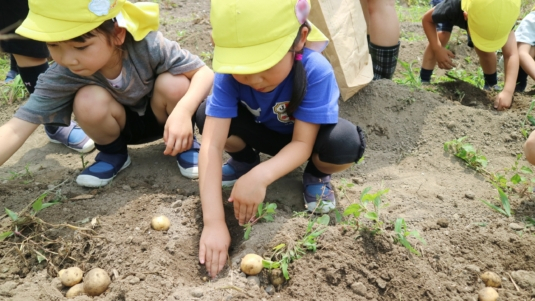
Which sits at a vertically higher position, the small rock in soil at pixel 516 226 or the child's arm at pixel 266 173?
the child's arm at pixel 266 173

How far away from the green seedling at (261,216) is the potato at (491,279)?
85 centimetres

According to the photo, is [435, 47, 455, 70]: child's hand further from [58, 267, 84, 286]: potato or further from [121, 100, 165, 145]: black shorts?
[58, 267, 84, 286]: potato

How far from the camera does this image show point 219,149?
214cm

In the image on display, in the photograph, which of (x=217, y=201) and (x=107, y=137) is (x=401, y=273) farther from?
(x=107, y=137)

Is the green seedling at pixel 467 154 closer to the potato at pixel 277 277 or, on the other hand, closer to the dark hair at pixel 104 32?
the potato at pixel 277 277

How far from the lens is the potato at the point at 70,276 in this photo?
1.92 meters

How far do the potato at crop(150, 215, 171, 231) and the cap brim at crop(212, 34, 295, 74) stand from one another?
74cm

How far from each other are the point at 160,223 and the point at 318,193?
0.76m

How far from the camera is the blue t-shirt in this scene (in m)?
2.05

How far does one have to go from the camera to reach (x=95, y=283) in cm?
185

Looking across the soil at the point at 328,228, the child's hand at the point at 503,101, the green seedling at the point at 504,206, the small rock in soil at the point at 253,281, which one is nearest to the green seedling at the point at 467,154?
the soil at the point at 328,228

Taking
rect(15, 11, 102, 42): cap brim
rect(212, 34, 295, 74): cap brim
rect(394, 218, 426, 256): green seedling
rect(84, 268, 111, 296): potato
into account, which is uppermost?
rect(212, 34, 295, 74): cap brim

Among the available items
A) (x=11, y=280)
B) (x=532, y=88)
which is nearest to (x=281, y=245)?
(x=11, y=280)

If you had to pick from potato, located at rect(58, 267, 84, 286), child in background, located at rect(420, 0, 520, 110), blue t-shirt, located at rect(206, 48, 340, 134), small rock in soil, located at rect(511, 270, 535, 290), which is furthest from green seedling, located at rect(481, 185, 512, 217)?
potato, located at rect(58, 267, 84, 286)
